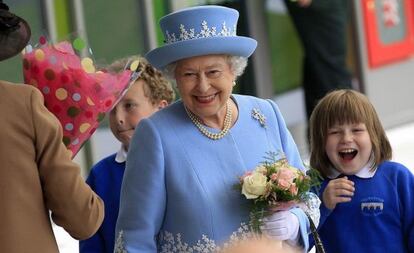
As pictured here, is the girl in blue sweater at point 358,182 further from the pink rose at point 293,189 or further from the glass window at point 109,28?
the glass window at point 109,28

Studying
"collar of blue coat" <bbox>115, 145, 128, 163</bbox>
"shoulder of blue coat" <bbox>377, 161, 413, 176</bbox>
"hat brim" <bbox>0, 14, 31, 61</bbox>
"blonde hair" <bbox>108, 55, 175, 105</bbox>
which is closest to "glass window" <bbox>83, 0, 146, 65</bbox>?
"blonde hair" <bbox>108, 55, 175, 105</bbox>

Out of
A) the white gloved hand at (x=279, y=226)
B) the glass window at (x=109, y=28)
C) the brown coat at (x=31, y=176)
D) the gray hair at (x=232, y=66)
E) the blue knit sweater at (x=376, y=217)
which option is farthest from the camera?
the glass window at (x=109, y=28)

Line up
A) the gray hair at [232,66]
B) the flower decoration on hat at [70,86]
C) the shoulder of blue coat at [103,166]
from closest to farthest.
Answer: the flower decoration on hat at [70,86] → the gray hair at [232,66] → the shoulder of blue coat at [103,166]

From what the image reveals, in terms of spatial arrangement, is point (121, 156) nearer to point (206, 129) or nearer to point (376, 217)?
point (206, 129)

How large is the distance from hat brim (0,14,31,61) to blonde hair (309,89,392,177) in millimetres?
1640

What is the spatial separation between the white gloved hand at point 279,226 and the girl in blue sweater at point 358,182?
0.66m

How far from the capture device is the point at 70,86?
356 centimetres

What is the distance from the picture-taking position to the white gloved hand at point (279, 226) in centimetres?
365

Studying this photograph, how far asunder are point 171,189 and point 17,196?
615 millimetres

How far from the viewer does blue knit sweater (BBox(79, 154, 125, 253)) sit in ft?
14.3

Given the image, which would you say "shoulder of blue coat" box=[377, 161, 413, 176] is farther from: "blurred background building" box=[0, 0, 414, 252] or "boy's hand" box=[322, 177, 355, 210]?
"blurred background building" box=[0, 0, 414, 252]

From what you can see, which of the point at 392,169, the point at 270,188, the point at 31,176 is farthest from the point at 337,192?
the point at 31,176

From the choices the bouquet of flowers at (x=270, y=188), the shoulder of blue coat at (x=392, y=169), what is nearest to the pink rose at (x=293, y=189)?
the bouquet of flowers at (x=270, y=188)

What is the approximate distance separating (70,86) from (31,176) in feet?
1.52
